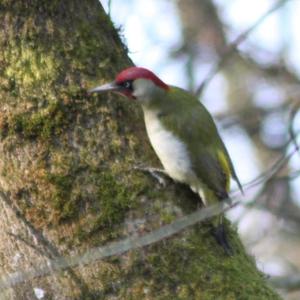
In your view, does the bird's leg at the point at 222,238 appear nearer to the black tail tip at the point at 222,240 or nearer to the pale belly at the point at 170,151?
the black tail tip at the point at 222,240

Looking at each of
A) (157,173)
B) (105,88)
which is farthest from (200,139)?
(105,88)

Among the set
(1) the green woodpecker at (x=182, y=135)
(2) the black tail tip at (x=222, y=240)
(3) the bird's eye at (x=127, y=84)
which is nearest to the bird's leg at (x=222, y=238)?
(2) the black tail tip at (x=222, y=240)

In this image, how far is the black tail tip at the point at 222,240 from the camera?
3926mm

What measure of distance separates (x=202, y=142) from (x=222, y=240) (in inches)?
25.2

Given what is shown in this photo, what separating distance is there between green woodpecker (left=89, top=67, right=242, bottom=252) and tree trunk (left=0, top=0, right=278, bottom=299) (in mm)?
64

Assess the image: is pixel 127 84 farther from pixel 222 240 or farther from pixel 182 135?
pixel 222 240

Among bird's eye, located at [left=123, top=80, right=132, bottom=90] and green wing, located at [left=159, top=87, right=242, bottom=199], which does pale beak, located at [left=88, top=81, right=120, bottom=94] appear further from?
green wing, located at [left=159, top=87, right=242, bottom=199]

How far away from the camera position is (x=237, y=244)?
411 cm

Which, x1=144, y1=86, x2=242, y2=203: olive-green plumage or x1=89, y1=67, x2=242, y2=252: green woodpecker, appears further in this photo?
x1=144, y1=86, x2=242, y2=203: olive-green plumage

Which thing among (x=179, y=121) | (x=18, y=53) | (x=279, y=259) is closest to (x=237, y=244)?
(x=179, y=121)

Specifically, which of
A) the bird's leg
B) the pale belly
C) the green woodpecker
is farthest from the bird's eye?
the bird's leg

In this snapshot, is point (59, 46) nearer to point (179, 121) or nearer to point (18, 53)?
point (18, 53)

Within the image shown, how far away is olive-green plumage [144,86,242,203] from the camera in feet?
14.2

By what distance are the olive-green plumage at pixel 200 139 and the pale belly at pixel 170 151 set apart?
0.12 ft
